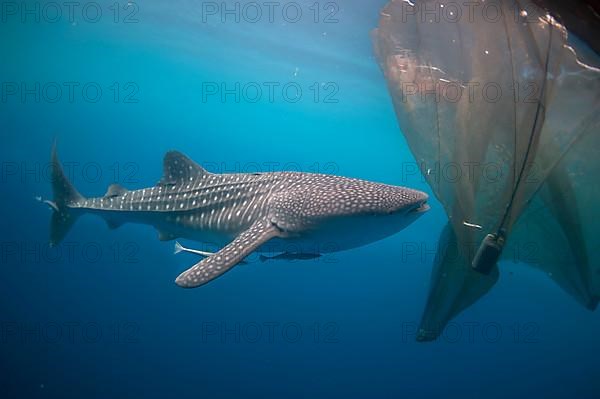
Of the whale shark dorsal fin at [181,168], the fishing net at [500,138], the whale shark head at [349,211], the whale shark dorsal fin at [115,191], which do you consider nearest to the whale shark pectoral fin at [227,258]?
the whale shark head at [349,211]

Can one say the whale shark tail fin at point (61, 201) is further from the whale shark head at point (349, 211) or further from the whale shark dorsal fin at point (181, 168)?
the whale shark head at point (349, 211)

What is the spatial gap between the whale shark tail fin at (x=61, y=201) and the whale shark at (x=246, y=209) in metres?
0.02

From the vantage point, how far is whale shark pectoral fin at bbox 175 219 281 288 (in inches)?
181

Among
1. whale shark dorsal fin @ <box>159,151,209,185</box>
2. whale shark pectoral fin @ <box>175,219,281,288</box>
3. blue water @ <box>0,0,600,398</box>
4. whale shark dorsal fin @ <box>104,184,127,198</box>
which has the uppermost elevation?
whale shark dorsal fin @ <box>159,151,209,185</box>

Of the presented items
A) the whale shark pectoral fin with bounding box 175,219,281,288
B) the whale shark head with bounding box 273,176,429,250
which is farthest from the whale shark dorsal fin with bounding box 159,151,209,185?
the whale shark head with bounding box 273,176,429,250

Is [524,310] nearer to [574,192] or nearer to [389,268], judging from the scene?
[389,268]

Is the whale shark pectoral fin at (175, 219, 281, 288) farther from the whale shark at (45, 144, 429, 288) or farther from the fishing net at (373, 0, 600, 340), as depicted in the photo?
the fishing net at (373, 0, 600, 340)

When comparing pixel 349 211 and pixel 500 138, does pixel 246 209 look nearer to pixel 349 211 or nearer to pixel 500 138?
pixel 349 211

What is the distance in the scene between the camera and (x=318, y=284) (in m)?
16.4

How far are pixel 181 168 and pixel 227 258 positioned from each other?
2762 mm

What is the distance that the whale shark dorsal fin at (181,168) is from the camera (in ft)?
22.6

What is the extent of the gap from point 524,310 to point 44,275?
20559 millimetres

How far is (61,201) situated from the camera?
26.6 ft

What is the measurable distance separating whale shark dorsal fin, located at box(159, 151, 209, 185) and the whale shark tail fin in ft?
8.59
